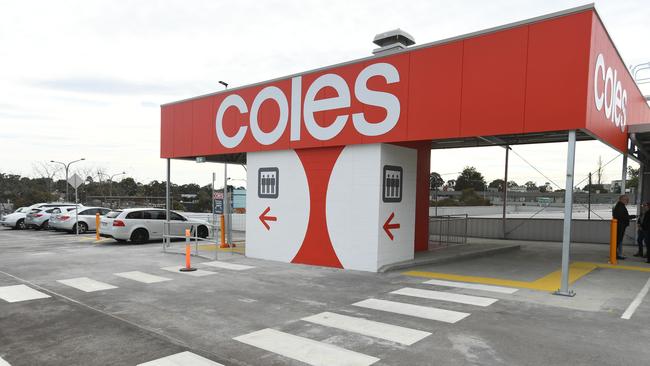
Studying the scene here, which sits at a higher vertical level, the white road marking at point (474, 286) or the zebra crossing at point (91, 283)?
the white road marking at point (474, 286)

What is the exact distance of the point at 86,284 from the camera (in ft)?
28.8

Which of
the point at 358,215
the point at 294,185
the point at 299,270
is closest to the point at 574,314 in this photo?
the point at 358,215

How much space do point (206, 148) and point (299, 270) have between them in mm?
6273

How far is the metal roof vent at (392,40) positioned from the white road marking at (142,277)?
8.02 metres

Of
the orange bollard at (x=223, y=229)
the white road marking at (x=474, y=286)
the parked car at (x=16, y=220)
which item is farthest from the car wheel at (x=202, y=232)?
the parked car at (x=16, y=220)

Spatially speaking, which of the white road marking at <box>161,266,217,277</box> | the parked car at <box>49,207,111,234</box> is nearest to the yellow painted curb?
the white road marking at <box>161,266,217,277</box>

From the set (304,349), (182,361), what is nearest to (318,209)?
(304,349)

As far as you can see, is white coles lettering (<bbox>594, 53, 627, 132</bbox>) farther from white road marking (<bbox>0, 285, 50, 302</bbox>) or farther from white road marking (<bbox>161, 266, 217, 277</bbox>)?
white road marking (<bbox>0, 285, 50, 302</bbox>)

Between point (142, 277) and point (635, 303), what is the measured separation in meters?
9.93

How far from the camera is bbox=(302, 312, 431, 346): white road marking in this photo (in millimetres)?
5410

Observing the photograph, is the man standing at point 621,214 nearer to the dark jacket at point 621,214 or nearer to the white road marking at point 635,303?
the dark jacket at point 621,214

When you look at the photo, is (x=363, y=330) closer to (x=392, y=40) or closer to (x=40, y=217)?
(x=392, y=40)

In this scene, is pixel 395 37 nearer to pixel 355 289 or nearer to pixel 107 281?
pixel 355 289

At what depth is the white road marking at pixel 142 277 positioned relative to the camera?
9297 millimetres
